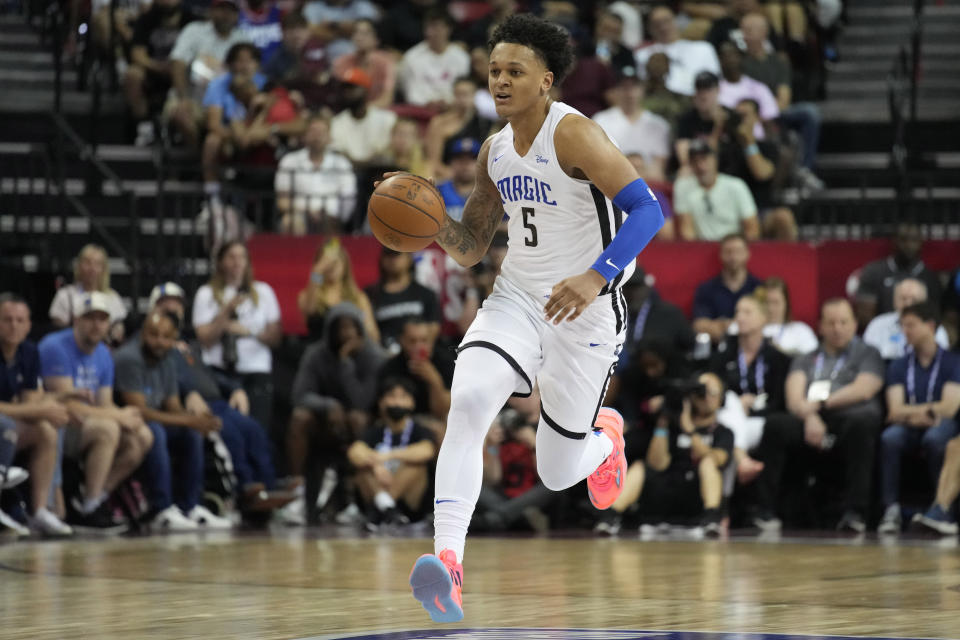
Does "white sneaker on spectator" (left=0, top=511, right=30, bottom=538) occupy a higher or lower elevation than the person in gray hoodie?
lower

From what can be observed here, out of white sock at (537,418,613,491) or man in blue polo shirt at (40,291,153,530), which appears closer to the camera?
white sock at (537,418,613,491)

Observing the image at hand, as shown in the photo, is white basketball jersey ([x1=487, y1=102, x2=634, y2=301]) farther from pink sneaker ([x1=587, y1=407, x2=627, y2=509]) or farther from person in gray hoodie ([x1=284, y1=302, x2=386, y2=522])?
person in gray hoodie ([x1=284, y1=302, x2=386, y2=522])

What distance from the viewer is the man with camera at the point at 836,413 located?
11.0 metres

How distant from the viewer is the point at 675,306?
1196 centimetres

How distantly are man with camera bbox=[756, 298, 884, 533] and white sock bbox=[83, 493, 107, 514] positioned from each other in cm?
472

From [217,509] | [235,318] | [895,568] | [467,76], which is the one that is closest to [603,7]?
[467,76]

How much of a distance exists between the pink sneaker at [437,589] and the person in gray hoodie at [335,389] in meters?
6.33

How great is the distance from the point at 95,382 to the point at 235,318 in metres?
1.41

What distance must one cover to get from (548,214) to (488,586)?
2119mm

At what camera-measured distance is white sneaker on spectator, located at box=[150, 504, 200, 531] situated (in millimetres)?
11023

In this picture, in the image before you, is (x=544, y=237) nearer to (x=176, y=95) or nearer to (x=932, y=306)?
(x=932, y=306)

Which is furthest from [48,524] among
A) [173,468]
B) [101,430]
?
[173,468]

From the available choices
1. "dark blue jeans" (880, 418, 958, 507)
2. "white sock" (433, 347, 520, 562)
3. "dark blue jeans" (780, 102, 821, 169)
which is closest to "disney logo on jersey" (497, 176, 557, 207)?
"white sock" (433, 347, 520, 562)

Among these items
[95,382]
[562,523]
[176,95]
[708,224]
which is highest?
[176,95]
